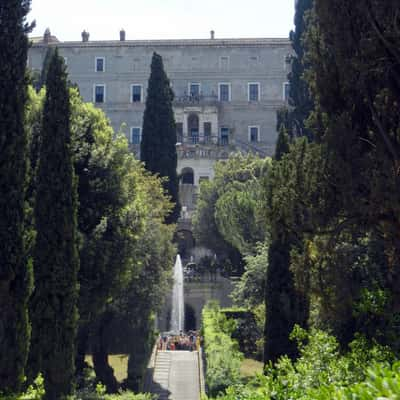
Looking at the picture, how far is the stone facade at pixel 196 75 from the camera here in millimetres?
61375

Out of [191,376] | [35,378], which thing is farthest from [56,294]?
[191,376]

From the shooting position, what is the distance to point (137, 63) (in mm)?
62500

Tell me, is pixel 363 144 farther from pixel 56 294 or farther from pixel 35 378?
pixel 35 378

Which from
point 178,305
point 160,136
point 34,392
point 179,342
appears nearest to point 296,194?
point 34,392

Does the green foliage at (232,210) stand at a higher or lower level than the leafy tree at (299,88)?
lower

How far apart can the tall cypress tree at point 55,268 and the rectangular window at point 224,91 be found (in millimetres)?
46532

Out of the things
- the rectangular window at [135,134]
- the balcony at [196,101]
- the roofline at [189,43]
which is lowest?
the rectangular window at [135,134]

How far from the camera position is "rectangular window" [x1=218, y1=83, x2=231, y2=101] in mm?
62094

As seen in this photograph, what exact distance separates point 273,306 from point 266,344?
3.49 feet

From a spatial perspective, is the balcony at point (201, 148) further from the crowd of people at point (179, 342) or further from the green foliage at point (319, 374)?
the green foliage at point (319, 374)

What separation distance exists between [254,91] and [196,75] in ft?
15.8

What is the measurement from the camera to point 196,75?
62219 mm

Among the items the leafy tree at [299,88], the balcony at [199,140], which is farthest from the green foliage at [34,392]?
the balcony at [199,140]

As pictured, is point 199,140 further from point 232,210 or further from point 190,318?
point 232,210
